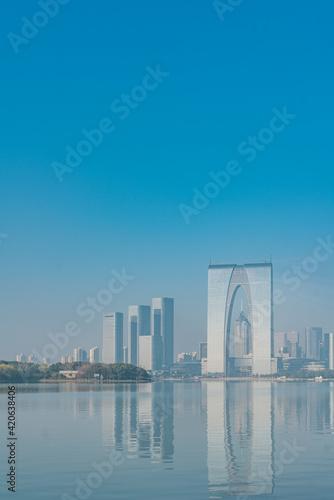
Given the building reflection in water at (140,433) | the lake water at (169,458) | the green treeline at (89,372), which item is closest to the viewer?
the lake water at (169,458)

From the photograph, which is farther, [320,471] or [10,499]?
[320,471]

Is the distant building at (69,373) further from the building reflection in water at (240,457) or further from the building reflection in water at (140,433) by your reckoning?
the building reflection in water at (240,457)

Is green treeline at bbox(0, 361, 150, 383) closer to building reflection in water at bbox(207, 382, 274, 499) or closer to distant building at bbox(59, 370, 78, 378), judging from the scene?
distant building at bbox(59, 370, 78, 378)

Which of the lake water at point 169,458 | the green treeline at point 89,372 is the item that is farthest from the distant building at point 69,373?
the lake water at point 169,458

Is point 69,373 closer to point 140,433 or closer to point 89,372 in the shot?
point 89,372

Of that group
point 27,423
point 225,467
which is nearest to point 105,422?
point 27,423

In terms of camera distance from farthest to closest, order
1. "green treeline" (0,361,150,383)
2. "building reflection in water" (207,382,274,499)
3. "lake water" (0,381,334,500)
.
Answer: "green treeline" (0,361,150,383) → "building reflection in water" (207,382,274,499) → "lake water" (0,381,334,500)

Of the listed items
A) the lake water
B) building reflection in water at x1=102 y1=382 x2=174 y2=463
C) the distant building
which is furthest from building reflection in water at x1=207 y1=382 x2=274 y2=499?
the distant building

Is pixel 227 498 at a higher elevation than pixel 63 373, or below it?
higher

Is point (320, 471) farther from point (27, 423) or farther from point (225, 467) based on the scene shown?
point (27, 423)

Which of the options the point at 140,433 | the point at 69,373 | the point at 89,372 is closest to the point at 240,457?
the point at 140,433

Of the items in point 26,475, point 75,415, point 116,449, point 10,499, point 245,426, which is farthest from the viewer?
point 75,415
